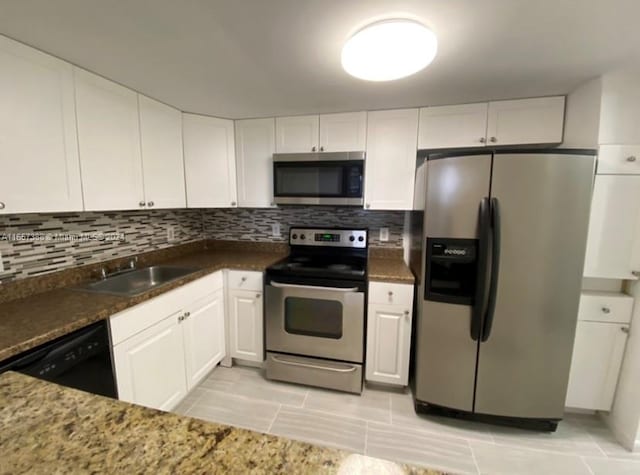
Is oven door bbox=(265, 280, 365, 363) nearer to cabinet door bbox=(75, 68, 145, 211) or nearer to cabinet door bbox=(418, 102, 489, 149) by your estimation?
cabinet door bbox=(75, 68, 145, 211)

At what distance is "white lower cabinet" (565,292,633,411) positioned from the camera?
5.36 ft

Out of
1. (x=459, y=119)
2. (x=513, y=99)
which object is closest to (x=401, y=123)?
(x=459, y=119)

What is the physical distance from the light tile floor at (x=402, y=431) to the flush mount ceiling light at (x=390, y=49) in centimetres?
205

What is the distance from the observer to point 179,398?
5.76 ft

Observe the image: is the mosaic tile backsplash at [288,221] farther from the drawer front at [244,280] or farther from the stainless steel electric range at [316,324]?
the drawer front at [244,280]

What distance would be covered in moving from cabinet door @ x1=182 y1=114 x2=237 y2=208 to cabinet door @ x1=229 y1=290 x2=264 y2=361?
2.77ft

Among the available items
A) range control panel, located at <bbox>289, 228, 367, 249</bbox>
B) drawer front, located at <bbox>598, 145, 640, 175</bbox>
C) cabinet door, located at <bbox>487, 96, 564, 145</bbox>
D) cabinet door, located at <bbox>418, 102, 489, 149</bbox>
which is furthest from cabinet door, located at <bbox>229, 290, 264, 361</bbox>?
drawer front, located at <bbox>598, 145, 640, 175</bbox>

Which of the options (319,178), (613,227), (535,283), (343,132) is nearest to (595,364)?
(535,283)

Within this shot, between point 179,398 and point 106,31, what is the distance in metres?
2.05

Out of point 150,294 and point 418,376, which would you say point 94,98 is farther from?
point 418,376

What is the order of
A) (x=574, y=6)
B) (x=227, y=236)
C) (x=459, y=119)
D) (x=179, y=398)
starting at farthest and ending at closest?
(x=227, y=236), (x=459, y=119), (x=179, y=398), (x=574, y=6)

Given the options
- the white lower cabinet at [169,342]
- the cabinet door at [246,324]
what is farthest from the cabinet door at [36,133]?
the cabinet door at [246,324]

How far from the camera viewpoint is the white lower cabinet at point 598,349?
5.36ft

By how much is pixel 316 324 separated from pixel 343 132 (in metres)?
1.53
